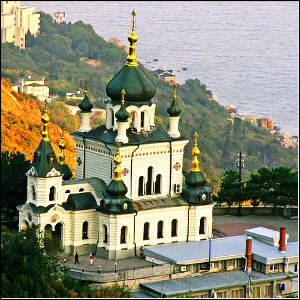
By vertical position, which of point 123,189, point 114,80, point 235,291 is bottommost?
point 235,291

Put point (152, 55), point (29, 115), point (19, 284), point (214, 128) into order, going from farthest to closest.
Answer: point (29, 115) < point (214, 128) < point (152, 55) < point (19, 284)

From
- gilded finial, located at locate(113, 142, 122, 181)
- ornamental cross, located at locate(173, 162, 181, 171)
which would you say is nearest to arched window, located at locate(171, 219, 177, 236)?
ornamental cross, located at locate(173, 162, 181, 171)

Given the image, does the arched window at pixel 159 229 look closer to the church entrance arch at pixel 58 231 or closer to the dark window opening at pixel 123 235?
the dark window opening at pixel 123 235

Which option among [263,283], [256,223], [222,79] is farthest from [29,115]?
[263,283]

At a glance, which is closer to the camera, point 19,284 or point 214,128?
point 19,284

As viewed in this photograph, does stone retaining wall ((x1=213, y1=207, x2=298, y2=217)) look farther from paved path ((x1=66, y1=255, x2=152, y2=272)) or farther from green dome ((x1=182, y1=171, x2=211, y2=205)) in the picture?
paved path ((x1=66, y1=255, x2=152, y2=272))

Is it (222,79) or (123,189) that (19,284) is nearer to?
(123,189)

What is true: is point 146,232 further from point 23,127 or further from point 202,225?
point 23,127

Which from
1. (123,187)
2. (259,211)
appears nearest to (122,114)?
(123,187)
